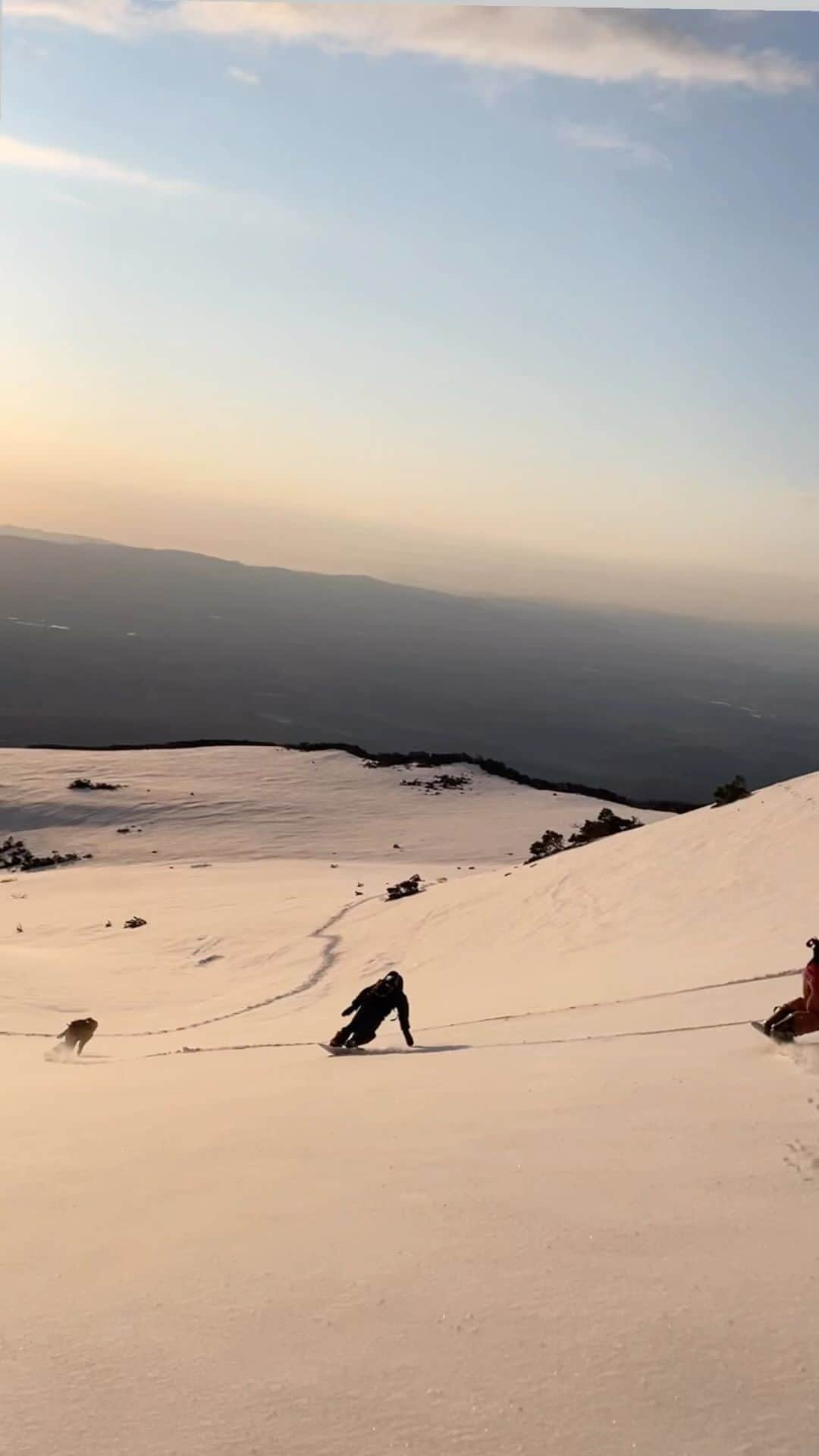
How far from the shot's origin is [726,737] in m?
107

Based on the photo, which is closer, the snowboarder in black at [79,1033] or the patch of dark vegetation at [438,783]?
the snowboarder in black at [79,1033]

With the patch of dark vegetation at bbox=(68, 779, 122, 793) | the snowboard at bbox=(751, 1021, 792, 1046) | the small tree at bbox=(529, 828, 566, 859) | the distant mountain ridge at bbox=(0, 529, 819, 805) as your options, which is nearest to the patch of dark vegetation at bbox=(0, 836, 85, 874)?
the patch of dark vegetation at bbox=(68, 779, 122, 793)

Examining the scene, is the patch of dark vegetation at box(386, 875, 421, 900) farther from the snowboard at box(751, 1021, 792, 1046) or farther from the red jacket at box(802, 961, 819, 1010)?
the red jacket at box(802, 961, 819, 1010)

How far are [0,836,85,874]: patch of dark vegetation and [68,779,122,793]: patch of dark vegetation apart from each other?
5799 mm

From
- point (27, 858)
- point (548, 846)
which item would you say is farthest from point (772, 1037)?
point (27, 858)

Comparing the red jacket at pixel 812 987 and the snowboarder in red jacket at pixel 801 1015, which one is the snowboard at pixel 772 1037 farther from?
the red jacket at pixel 812 987

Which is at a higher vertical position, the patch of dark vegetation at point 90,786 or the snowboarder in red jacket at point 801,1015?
the snowboarder in red jacket at point 801,1015

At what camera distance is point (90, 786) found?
3638 cm

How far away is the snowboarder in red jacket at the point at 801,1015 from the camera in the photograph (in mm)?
5824

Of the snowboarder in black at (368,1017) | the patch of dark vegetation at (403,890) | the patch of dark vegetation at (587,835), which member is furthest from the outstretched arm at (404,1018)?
the patch of dark vegetation at (587,835)

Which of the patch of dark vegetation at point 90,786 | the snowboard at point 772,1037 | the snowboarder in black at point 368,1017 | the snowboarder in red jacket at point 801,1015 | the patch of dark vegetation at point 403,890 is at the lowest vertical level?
the patch of dark vegetation at point 90,786

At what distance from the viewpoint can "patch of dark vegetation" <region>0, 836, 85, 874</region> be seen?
91.4 feet

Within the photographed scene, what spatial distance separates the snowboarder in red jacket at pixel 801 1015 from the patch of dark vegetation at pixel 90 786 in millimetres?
32756

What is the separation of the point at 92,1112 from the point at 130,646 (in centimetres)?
14454
